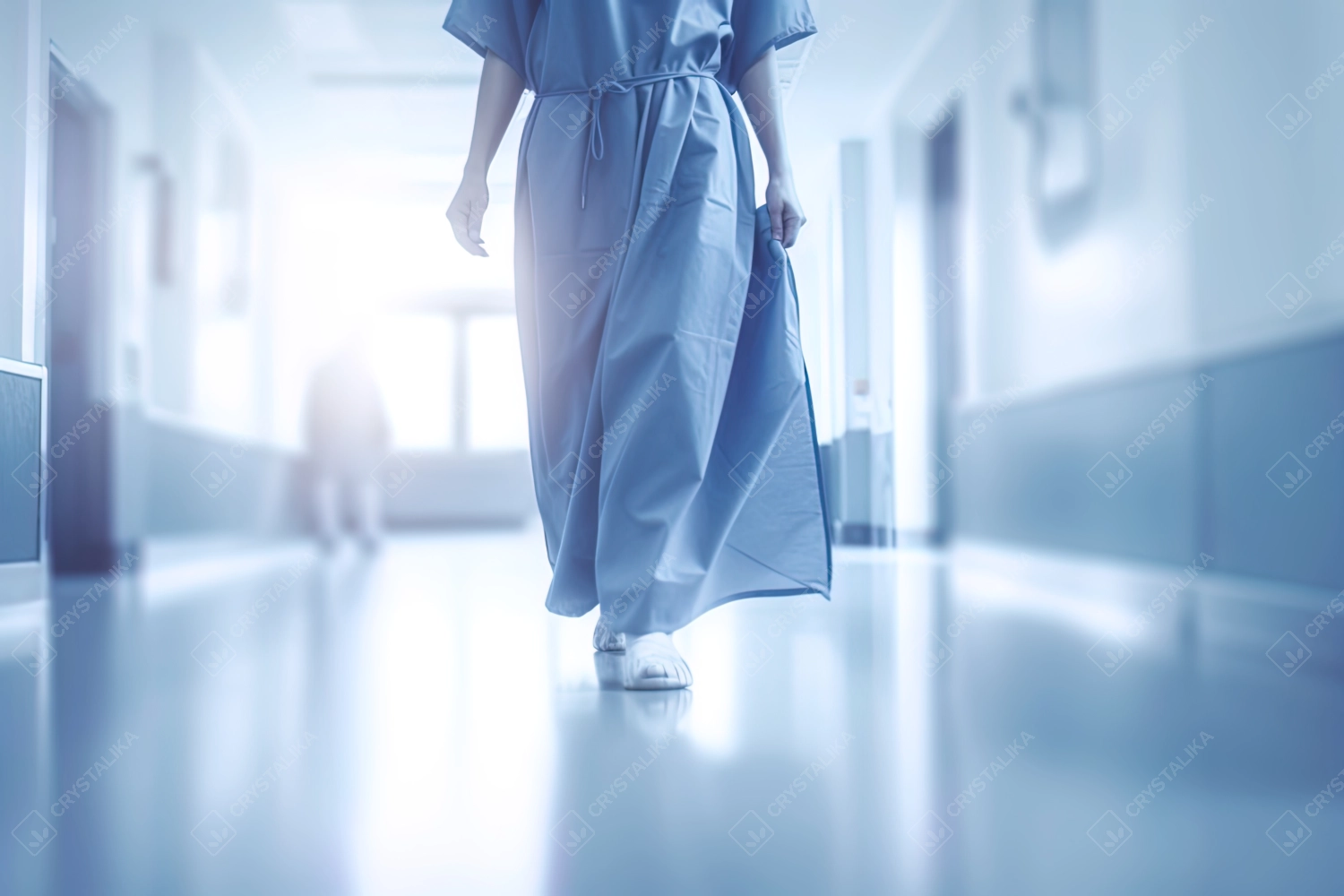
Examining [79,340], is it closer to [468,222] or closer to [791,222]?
[468,222]

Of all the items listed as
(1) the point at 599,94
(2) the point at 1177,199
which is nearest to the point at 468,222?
(1) the point at 599,94

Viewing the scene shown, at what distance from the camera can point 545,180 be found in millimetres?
1220

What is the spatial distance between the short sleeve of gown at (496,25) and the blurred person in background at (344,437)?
3.98m

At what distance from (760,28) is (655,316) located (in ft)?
1.55

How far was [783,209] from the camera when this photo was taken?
1.24 metres

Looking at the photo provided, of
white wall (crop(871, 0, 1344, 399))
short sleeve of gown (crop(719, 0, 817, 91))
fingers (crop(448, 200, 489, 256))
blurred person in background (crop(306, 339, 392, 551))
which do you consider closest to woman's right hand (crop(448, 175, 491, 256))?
fingers (crop(448, 200, 489, 256))

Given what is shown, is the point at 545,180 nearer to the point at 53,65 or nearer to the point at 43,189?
the point at 43,189

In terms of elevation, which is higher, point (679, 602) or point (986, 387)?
point (986, 387)

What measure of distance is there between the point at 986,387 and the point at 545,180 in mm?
2988

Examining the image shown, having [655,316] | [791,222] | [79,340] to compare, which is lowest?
[655,316]

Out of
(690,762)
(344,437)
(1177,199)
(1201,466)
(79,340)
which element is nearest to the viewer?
(690,762)

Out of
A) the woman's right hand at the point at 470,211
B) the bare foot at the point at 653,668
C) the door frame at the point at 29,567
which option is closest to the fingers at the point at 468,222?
the woman's right hand at the point at 470,211

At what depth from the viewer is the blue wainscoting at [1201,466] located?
1820 millimetres

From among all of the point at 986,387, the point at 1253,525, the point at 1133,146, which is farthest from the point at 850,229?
the point at 1253,525
